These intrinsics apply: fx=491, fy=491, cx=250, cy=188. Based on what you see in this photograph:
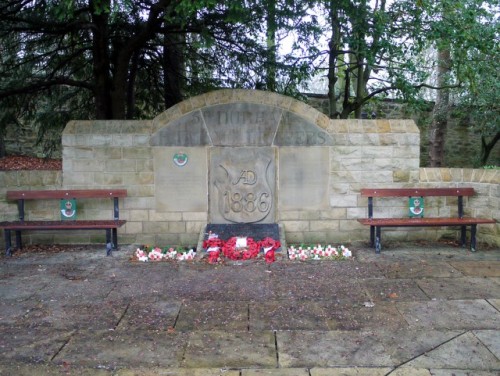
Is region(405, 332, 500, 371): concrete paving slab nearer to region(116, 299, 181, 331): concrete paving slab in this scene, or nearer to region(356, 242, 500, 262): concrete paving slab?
region(116, 299, 181, 331): concrete paving slab

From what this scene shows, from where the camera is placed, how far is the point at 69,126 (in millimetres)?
7160

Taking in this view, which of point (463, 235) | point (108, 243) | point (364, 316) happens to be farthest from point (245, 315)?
point (463, 235)

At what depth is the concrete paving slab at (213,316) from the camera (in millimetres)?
4176

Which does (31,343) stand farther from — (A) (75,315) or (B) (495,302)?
(B) (495,302)

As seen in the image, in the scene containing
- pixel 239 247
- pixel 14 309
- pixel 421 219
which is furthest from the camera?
pixel 421 219

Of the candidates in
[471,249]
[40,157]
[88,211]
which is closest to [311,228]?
[471,249]

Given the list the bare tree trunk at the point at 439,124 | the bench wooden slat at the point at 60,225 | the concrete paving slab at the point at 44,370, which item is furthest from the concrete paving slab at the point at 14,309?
the bare tree trunk at the point at 439,124

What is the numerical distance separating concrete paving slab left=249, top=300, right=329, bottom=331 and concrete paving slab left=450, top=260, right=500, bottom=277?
7.29 feet

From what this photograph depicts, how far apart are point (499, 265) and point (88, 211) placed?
561cm

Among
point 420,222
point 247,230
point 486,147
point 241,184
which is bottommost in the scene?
point 247,230

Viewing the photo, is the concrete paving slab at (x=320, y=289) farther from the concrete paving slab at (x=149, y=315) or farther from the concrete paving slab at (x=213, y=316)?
the concrete paving slab at (x=149, y=315)

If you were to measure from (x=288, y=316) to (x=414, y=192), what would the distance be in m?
3.53

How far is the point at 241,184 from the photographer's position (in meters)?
7.16

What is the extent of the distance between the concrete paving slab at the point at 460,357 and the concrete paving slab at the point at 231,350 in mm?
1027
